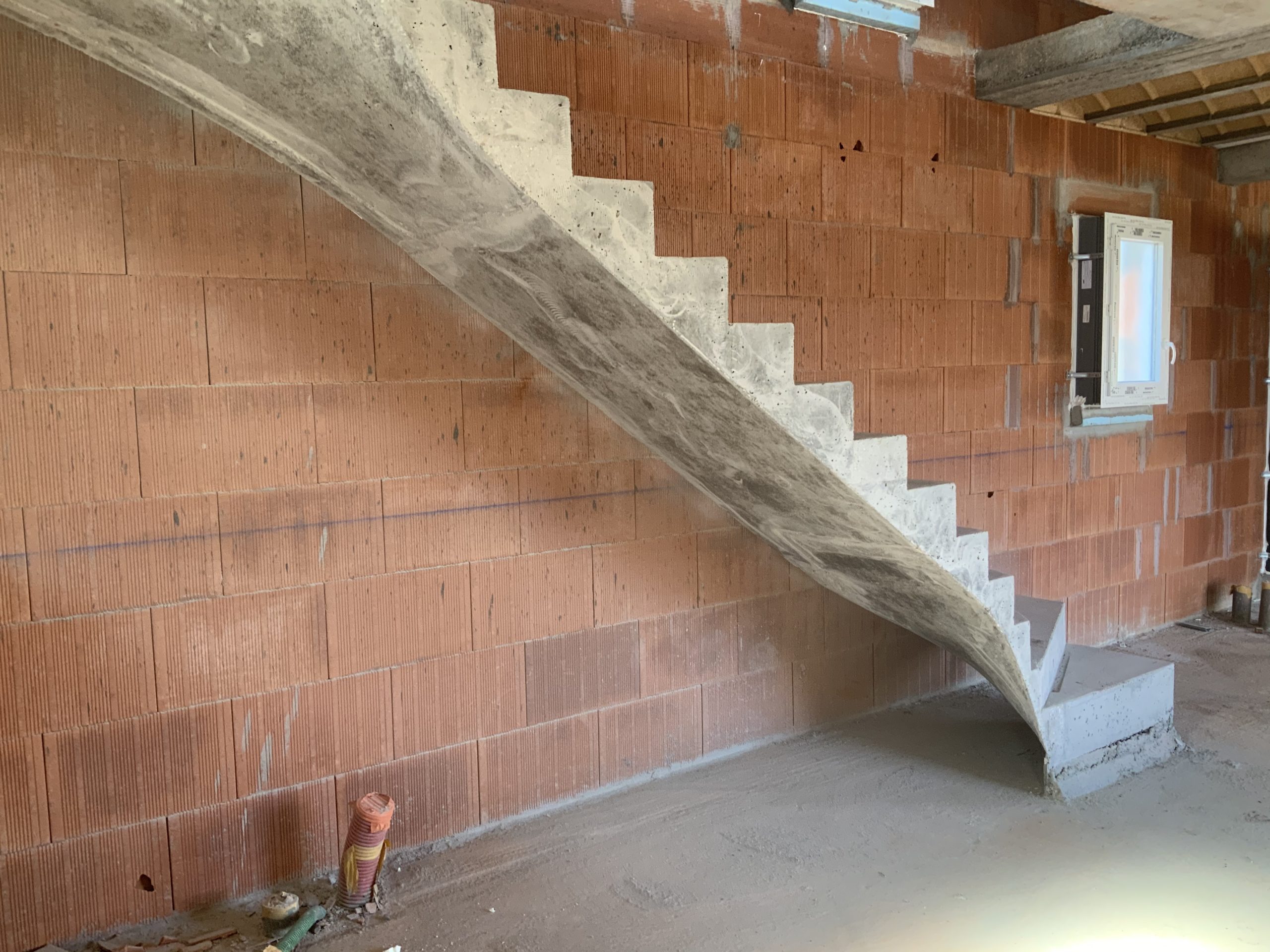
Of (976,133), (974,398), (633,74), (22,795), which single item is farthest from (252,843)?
(976,133)

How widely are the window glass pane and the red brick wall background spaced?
814 millimetres

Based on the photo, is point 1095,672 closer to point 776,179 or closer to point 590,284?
point 776,179

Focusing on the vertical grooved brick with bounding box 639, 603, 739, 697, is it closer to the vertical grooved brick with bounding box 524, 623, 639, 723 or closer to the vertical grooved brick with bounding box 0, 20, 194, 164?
→ the vertical grooved brick with bounding box 524, 623, 639, 723

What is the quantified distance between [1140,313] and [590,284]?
15.0ft

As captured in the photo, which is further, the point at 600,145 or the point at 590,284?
the point at 600,145

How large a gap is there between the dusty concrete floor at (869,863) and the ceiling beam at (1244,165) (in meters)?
3.79

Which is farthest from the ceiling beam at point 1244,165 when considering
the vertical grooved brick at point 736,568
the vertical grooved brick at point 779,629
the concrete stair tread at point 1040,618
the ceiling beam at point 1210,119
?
the vertical grooved brick at point 736,568

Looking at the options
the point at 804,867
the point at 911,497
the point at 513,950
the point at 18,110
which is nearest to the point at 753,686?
the point at 804,867

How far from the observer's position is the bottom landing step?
Result: 13.5ft

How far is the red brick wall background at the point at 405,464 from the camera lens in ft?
9.70

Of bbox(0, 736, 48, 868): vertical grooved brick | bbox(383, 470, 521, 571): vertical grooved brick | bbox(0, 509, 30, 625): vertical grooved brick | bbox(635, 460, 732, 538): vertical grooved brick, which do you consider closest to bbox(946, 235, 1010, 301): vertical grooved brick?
bbox(635, 460, 732, 538): vertical grooved brick

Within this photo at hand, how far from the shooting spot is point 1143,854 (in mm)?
3666

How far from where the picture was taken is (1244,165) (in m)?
6.45

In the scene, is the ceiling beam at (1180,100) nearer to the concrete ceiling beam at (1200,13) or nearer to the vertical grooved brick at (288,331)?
the concrete ceiling beam at (1200,13)
